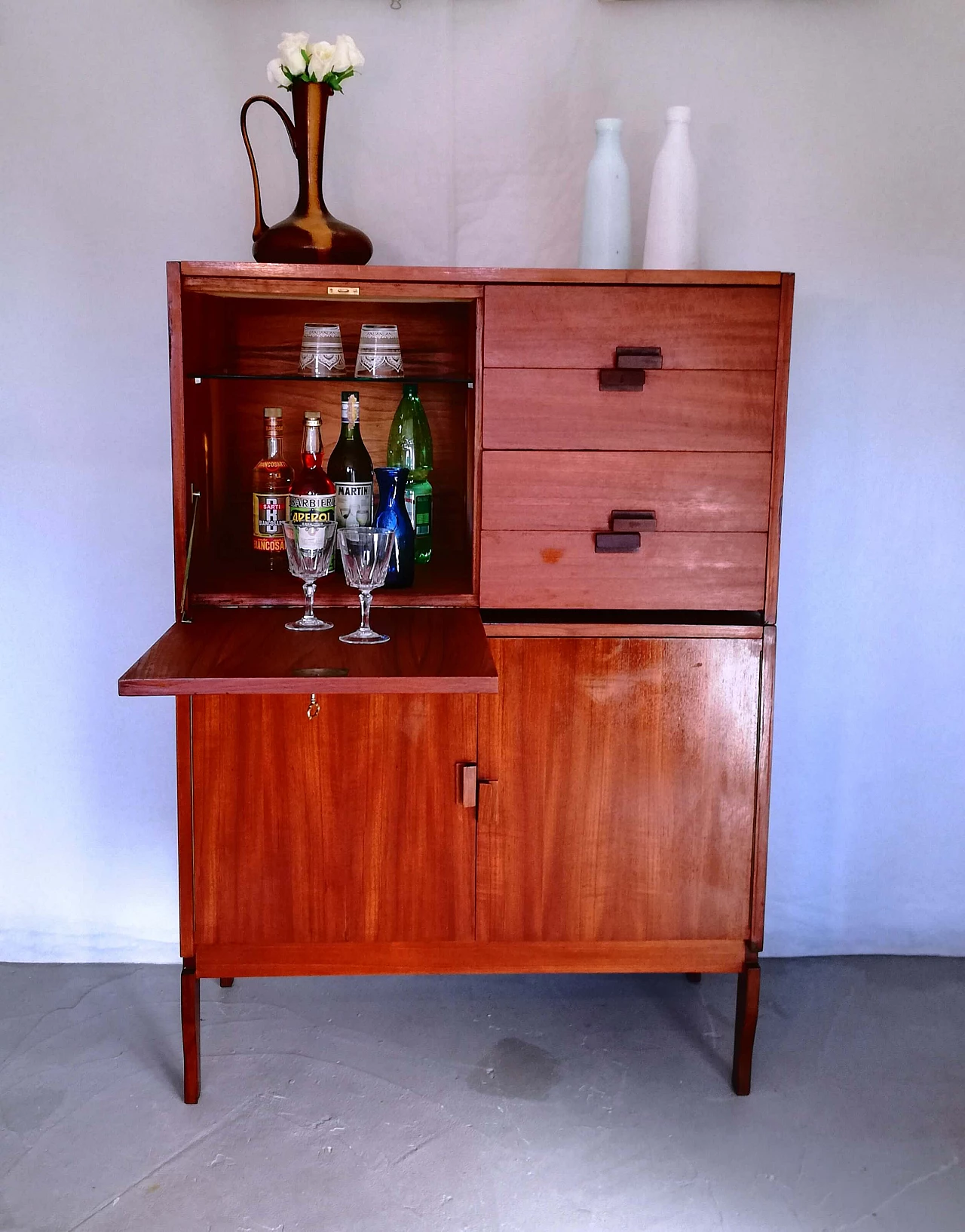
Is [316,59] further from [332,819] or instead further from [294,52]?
[332,819]

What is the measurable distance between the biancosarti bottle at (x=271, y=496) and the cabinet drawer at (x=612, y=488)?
43 centimetres

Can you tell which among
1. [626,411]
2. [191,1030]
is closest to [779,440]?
[626,411]

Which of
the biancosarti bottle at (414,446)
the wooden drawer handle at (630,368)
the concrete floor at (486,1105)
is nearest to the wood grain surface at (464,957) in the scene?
the concrete floor at (486,1105)

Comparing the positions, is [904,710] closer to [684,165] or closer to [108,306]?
[684,165]

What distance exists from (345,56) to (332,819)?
54.7 inches

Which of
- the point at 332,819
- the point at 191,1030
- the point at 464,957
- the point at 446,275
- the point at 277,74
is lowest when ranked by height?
→ the point at 191,1030

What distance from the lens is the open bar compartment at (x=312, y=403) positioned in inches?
88.8

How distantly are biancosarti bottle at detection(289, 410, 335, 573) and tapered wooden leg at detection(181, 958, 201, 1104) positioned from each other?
0.80 metres

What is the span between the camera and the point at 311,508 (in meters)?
2.06

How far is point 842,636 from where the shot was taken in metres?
2.63

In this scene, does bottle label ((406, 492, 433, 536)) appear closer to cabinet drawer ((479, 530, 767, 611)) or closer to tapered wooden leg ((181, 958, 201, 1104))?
cabinet drawer ((479, 530, 767, 611))

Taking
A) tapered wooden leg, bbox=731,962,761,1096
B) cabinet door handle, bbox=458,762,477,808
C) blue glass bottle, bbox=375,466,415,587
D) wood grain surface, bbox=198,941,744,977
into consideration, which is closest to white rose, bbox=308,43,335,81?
blue glass bottle, bbox=375,466,415,587

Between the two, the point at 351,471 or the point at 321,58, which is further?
the point at 351,471

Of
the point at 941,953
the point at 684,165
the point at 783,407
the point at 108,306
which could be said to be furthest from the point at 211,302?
the point at 941,953
